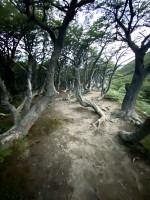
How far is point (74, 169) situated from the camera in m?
4.44

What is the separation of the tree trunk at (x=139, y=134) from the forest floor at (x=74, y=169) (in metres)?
0.28

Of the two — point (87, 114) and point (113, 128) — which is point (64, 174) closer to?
point (113, 128)

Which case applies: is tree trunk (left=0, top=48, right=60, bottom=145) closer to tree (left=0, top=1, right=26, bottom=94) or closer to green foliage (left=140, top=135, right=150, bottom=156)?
green foliage (left=140, top=135, right=150, bottom=156)

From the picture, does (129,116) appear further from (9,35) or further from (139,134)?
(9,35)

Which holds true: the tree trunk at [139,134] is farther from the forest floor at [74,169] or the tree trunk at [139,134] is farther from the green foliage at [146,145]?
the green foliage at [146,145]

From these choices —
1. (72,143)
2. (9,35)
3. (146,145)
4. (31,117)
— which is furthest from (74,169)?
(9,35)

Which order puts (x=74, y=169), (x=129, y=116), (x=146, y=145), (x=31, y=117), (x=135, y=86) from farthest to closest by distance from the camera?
(x=129, y=116), (x=135, y=86), (x=31, y=117), (x=146, y=145), (x=74, y=169)

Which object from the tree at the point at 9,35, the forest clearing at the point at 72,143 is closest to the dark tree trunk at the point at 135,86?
the forest clearing at the point at 72,143

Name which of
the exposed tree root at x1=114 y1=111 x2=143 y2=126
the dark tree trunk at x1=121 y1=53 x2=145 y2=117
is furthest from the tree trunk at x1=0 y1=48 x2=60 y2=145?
the dark tree trunk at x1=121 y1=53 x2=145 y2=117

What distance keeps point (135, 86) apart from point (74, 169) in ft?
18.4

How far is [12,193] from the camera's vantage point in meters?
3.69

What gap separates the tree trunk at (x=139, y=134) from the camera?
4396 millimetres

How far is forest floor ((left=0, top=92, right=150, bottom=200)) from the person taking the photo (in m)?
3.80

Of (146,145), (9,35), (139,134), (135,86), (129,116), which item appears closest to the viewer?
(139,134)
